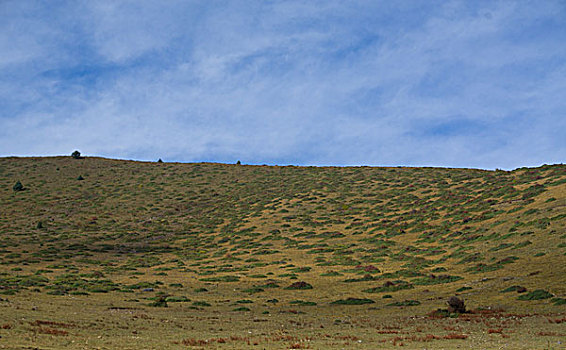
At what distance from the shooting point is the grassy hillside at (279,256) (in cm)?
2000

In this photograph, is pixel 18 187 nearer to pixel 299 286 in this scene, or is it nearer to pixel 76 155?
pixel 76 155

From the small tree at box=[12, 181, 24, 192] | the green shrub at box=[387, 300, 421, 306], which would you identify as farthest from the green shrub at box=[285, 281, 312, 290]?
the small tree at box=[12, 181, 24, 192]

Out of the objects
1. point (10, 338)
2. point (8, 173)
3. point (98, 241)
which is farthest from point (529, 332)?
point (8, 173)

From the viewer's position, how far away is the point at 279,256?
50156 mm

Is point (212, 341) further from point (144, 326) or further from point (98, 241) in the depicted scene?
point (98, 241)

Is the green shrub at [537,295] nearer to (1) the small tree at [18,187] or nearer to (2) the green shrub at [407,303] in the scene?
(2) the green shrub at [407,303]

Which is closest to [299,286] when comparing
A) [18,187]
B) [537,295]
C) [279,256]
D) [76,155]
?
[279,256]

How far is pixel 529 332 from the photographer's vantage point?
18.2 m

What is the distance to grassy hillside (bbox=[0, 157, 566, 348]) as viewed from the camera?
65.6 feet

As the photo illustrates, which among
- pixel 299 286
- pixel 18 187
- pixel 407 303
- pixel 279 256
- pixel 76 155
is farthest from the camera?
pixel 76 155

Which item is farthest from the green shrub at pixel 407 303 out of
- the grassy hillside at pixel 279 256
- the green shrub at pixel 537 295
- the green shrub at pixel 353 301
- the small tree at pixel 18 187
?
the small tree at pixel 18 187

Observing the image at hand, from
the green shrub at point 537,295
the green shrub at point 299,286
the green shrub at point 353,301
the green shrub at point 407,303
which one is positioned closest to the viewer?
the green shrub at point 537,295

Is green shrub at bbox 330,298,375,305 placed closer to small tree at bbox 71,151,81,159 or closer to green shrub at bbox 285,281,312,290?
green shrub at bbox 285,281,312,290

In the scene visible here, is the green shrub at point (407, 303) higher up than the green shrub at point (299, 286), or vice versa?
the green shrub at point (299, 286)
